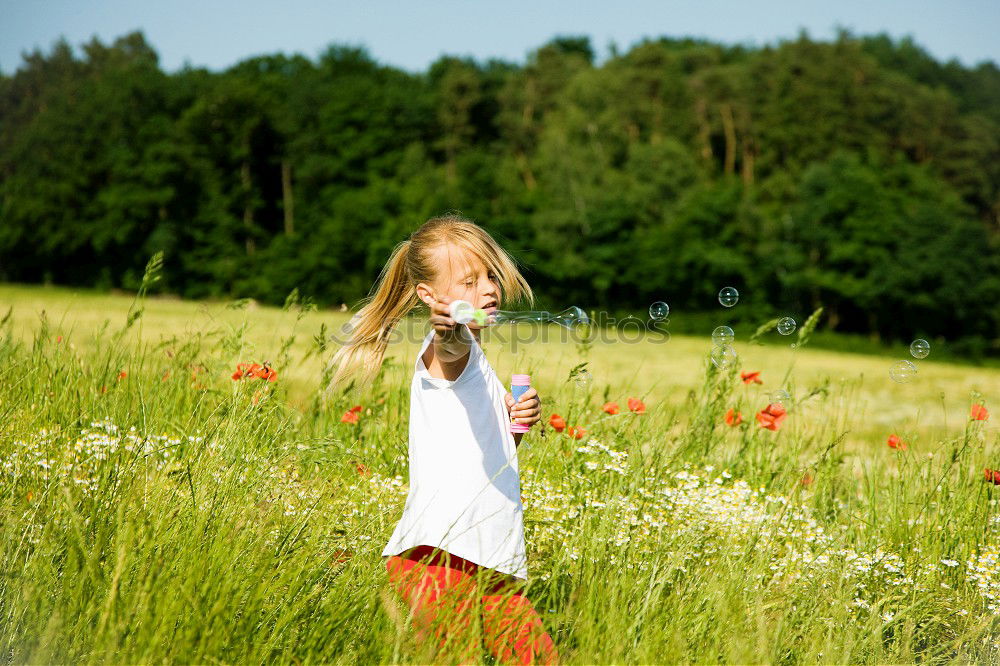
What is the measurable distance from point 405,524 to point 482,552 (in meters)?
0.28

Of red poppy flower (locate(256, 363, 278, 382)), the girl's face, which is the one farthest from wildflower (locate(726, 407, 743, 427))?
red poppy flower (locate(256, 363, 278, 382))

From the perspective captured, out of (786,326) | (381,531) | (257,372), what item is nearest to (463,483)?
(381,531)

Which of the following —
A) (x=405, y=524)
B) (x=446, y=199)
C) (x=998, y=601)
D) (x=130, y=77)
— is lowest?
(x=998, y=601)

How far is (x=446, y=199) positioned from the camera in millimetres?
52250

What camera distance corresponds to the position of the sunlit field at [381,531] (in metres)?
2.49

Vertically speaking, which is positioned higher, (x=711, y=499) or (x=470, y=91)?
(x=470, y=91)

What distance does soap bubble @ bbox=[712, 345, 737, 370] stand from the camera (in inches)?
185

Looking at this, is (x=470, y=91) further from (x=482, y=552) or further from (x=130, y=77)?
(x=482, y=552)

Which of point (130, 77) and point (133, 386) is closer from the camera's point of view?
point (133, 386)

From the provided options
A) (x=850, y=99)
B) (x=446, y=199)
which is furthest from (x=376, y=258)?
(x=850, y=99)

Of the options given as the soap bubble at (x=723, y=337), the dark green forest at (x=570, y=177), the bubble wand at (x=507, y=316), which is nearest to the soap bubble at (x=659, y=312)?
the soap bubble at (x=723, y=337)

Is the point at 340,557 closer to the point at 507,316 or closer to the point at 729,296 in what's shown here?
the point at 507,316

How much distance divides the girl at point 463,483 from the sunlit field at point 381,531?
117mm

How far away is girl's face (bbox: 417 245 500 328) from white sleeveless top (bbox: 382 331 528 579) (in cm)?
17
